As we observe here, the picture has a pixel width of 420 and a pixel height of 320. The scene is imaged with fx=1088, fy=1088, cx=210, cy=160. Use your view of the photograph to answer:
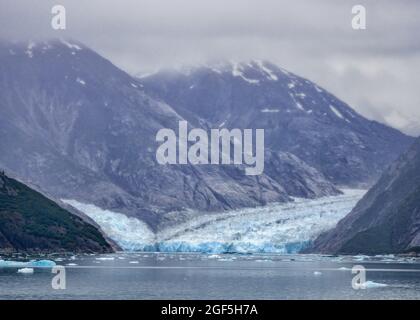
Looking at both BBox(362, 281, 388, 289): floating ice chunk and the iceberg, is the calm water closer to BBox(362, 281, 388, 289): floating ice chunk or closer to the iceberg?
BBox(362, 281, 388, 289): floating ice chunk

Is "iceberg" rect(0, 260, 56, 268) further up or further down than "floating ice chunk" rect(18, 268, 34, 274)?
further down

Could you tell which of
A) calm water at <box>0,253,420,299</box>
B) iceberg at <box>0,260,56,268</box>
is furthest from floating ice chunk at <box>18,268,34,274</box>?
iceberg at <box>0,260,56,268</box>

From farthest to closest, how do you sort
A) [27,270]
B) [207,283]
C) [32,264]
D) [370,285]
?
[32,264] < [27,270] < [207,283] < [370,285]

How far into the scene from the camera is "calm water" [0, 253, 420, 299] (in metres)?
124

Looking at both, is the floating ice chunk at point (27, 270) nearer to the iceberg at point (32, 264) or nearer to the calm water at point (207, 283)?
the calm water at point (207, 283)

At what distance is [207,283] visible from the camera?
14512 cm

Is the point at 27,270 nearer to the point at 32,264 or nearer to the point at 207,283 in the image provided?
the point at 32,264

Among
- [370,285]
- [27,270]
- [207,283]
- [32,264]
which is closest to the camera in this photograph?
[370,285]

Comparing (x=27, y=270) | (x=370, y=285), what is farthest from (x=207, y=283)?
(x=27, y=270)

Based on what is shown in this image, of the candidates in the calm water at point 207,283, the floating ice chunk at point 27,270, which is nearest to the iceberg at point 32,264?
the calm water at point 207,283

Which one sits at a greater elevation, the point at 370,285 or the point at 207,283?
the point at 370,285
